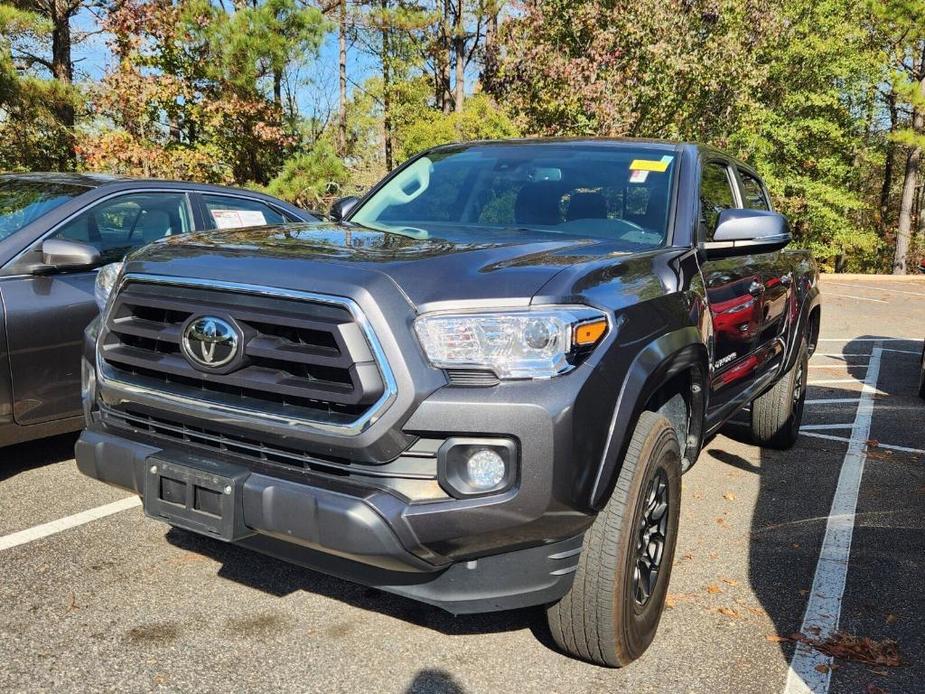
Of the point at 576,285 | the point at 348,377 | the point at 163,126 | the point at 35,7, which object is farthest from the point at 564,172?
the point at 35,7

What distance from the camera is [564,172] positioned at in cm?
375

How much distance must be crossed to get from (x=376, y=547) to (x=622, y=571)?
32.1 inches

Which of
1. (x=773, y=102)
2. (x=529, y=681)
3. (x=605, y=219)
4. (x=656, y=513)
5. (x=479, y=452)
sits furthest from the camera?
(x=773, y=102)

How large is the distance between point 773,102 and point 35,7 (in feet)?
78.1

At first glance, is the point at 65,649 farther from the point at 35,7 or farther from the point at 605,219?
the point at 35,7

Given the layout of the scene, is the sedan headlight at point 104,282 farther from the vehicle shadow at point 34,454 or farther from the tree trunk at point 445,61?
the tree trunk at point 445,61

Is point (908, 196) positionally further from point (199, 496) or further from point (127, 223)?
point (199, 496)

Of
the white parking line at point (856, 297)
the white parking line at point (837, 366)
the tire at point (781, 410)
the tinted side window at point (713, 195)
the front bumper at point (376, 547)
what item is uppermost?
the tinted side window at point (713, 195)

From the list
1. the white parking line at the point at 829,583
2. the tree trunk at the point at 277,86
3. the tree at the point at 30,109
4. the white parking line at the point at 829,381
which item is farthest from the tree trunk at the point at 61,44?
the white parking line at the point at 829,583

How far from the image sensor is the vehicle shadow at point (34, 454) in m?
4.49

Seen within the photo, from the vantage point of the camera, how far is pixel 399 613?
309 cm

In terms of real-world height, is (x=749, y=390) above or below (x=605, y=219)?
below

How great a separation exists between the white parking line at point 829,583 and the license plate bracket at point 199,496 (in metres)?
1.86

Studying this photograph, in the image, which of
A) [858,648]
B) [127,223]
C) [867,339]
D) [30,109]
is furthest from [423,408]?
[30,109]
